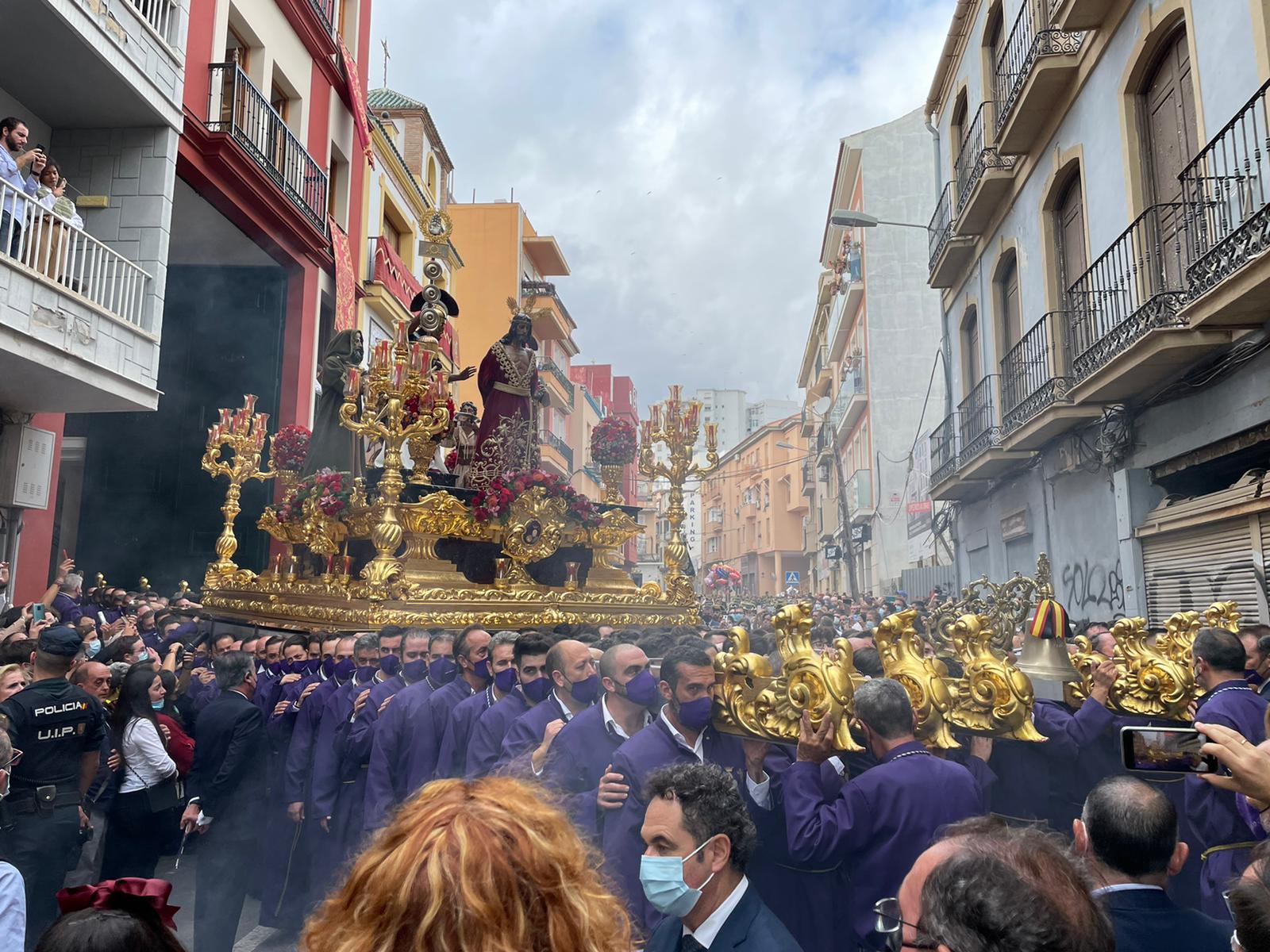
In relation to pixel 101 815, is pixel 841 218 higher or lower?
higher

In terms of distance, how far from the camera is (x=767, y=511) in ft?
188

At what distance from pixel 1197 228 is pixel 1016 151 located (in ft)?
17.2

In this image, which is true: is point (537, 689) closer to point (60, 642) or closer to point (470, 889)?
point (60, 642)

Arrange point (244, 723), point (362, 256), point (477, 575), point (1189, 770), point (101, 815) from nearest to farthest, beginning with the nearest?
1. point (1189, 770)
2. point (244, 723)
3. point (101, 815)
4. point (477, 575)
5. point (362, 256)

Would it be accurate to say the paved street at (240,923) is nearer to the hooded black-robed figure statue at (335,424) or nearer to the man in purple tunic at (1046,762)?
the man in purple tunic at (1046,762)

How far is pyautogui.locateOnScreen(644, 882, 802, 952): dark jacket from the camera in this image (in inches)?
92.2

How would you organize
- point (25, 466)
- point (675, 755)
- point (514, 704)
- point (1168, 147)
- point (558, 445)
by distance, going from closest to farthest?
point (675, 755) → point (514, 704) → point (1168, 147) → point (25, 466) → point (558, 445)

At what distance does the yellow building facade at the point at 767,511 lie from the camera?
177 feet

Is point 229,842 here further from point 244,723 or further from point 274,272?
point 274,272

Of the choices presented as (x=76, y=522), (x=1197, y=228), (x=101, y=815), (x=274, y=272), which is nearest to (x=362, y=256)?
(x=274, y=272)

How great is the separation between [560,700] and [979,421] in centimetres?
1212

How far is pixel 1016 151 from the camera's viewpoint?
1262cm

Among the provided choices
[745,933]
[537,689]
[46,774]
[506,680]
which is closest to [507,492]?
[506,680]

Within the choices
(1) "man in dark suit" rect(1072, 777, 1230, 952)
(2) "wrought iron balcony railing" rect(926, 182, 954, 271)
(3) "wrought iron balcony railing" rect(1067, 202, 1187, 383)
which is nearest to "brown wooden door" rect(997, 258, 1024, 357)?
(2) "wrought iron balcony railing" rect(926, 182, 954, 271)
